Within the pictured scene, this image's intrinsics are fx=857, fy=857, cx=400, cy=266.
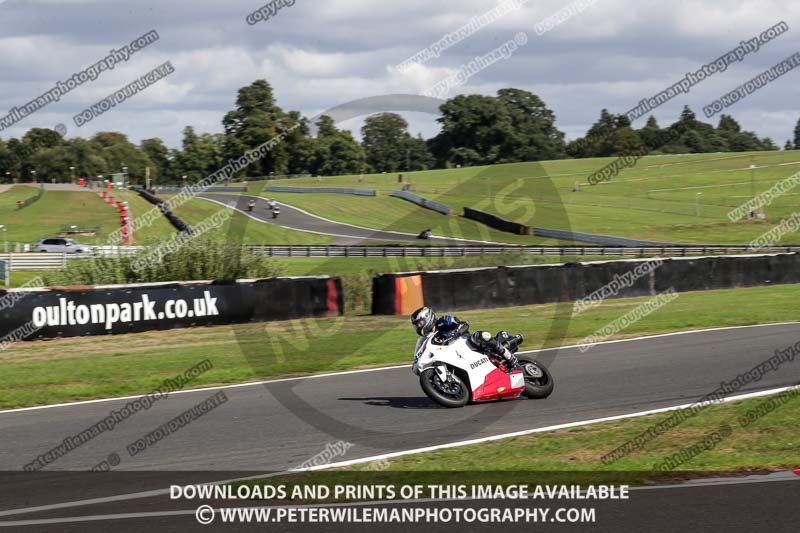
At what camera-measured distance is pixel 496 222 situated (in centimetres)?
6066

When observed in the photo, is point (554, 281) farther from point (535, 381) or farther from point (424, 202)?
point (424, 202)

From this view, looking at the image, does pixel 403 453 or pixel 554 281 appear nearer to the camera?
pixel 403 453

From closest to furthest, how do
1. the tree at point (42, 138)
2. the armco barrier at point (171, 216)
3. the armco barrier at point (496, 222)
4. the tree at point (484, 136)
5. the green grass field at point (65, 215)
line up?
the armco barrier at point (171, 216), the green grass field at point (65, 215), the armco barrier at point (496, 222), the tree at point (484, 136), the tree at point (42, 138)

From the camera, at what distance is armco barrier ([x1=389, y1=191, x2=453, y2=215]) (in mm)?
67188

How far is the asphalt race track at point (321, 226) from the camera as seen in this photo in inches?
2243

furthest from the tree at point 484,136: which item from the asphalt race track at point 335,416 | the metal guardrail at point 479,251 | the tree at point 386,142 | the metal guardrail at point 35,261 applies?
the asphalt race track at point 335,416

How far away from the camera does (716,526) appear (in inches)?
233

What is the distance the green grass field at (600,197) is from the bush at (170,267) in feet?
106

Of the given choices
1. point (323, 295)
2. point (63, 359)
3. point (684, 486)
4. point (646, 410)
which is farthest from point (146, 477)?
point (323, 295)

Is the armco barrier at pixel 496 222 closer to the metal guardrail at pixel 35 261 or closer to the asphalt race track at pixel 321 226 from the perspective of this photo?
the asphalt race track at pixel 321 226

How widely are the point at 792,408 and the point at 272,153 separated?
324 ft

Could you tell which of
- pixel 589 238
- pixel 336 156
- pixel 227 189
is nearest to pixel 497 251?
pixel 589 238

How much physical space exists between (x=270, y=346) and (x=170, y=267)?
8.17m

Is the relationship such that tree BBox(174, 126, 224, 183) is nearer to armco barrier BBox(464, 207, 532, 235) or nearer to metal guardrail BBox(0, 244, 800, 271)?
armco barrier BBox(464, 207, 532, 235)
